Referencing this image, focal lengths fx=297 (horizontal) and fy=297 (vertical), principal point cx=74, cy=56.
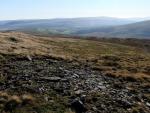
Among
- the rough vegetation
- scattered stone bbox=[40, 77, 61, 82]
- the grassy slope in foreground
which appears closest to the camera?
the rough vegetation

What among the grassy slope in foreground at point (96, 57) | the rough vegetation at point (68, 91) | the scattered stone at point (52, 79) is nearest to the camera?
the rough vegetation at point (68, 91)

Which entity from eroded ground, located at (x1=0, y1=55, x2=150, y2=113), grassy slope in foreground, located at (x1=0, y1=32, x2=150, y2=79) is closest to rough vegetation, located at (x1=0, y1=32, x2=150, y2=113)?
eroded ground, located at (x1=0, y1=55, x2=150, y2=113)

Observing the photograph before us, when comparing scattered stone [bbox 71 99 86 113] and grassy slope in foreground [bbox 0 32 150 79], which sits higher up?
scattered stone [bbox 71 99 86 113]

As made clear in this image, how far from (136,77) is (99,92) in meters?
8.38

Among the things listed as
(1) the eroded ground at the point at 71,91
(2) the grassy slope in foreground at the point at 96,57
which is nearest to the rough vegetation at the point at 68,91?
(1) the eroded ground at the point at 71,91

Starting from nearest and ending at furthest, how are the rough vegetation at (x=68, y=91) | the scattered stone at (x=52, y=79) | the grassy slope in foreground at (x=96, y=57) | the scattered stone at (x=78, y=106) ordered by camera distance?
the scattered stone at (x=78, y=106)
the rough vegetation at (x=68, y=91)
the scattered stone at (x=52, y=79)
the grassy slope in foreground at (x=96, y=57)

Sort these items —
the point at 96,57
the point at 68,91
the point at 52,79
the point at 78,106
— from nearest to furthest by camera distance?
the point at 78,106
the point at 68,91
the point at 52,79
the point at 96,57

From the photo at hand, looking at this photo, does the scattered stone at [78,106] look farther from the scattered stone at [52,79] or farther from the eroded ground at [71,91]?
the scattered stone at [52,79]

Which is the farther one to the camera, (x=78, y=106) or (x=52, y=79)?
(x=52, y=79)

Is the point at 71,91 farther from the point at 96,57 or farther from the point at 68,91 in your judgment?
the point at 96,57

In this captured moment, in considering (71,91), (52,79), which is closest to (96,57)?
(52,79)

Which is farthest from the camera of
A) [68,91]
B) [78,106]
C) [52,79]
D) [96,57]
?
[96,57]

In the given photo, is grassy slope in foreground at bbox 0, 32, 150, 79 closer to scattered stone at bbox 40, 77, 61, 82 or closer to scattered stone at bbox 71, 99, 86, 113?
scattered stone at bbox 40, 77, 61, 82

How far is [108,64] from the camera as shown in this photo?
41.3 meters
